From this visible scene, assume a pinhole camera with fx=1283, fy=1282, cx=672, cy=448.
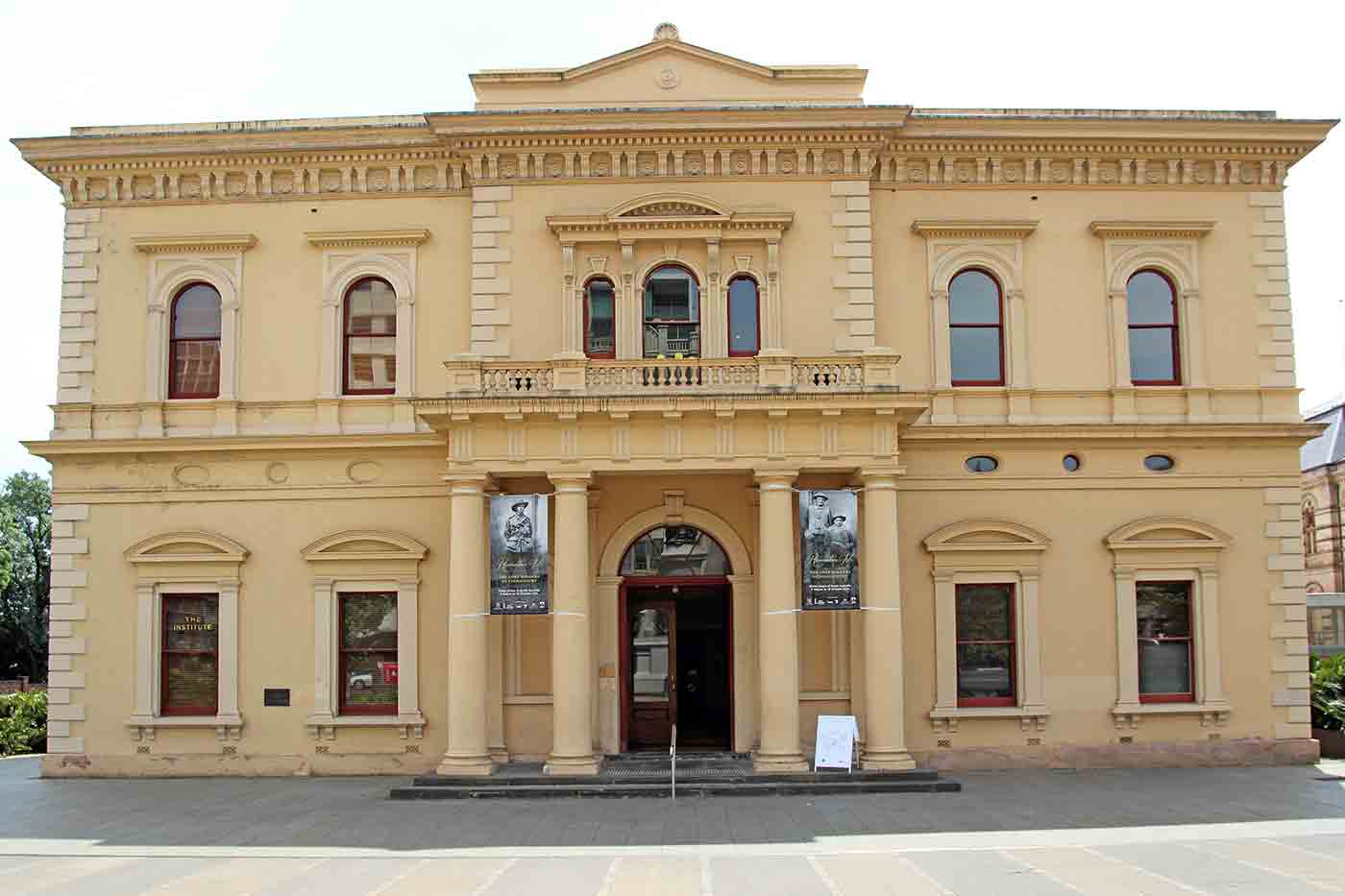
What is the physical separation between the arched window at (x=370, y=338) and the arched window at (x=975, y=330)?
999 centimetres

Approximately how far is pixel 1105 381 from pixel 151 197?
1743 centimetres

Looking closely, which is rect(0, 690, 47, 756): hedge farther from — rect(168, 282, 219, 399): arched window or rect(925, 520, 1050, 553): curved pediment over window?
rect(925, 520, 1050, 553): curved pediment over window

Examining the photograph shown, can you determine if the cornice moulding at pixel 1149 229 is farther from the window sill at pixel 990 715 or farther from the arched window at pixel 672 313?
the window sill at pixel 990 715

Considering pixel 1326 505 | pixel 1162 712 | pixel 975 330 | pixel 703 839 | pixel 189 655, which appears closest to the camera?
pixel 703 839

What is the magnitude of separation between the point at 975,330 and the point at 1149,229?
3544mm

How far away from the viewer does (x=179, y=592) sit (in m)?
22.4

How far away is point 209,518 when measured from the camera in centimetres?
2253

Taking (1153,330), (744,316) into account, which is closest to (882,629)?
(744,316)

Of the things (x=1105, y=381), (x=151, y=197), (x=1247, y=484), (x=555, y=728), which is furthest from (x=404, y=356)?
(x=1247, y=484)

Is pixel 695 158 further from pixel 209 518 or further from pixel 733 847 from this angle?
pixel 733 847

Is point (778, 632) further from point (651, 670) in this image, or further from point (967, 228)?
point (967, 228)

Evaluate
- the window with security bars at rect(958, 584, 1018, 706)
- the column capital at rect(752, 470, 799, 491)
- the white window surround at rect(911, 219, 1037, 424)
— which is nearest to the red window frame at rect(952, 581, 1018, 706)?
the window with security bars at rect(958, 584, 1018, 706)

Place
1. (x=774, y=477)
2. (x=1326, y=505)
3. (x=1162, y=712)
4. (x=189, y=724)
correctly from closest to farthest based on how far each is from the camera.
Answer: (x=774, y=477) → (x=1162, y=712) → (x=189, y=724) → (x=1326, y=505)

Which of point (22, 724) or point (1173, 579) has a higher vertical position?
point (1173, 579)
